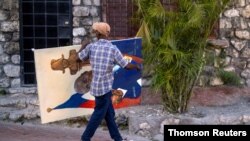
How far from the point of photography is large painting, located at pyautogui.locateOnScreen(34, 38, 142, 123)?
740 cm

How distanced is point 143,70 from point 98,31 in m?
1.72

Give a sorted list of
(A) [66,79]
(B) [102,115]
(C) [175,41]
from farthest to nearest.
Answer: (C) [175,41] → (A) [66,79] → (B) [102,115]

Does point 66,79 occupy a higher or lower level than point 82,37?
lower

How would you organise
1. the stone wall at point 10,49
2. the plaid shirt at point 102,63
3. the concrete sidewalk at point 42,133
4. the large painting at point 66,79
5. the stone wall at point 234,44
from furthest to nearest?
the stone wall at point 234,44 < the stone wall at point 10,49 < the concrete sidewalk at point 42,133 < the large painting at point 66,79 < the plaid shirt at point 102,63

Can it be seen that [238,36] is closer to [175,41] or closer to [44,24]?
[175,41]

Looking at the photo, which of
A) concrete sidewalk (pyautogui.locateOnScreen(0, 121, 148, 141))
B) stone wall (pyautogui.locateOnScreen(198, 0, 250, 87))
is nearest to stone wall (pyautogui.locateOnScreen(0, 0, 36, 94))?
concrete sidewalk (pyautogui.locateOnScreen(0, 121, 148, 141))

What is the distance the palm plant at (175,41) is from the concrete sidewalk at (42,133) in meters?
0.95

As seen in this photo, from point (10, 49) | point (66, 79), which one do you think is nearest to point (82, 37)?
point (10, 49)

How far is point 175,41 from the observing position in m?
7.79

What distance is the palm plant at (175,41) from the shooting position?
7.65m

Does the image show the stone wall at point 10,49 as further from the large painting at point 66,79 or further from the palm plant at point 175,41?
the palm plant at point 175,41

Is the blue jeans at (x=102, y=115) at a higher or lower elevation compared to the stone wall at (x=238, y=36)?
lower

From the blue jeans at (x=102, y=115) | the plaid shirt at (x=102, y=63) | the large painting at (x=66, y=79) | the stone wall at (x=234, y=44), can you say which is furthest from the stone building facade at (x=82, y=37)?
the plaid shirt at (x=102, y=63)

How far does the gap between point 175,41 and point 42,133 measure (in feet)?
7.70
